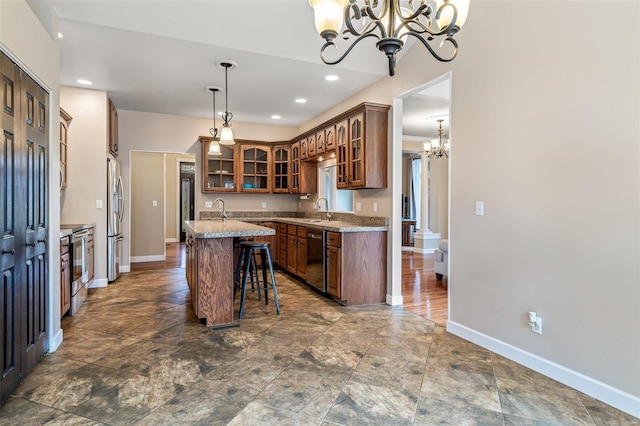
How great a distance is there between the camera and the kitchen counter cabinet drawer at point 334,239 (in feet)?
13.3

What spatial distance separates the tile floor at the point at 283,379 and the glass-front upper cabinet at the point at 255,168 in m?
3.34

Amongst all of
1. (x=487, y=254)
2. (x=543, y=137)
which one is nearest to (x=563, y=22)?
(x=543, y=137)

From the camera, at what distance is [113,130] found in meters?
5.28

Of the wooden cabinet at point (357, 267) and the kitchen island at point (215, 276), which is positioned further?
the wooden cabinet at point (357, 267)

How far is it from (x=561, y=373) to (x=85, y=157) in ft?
18.1

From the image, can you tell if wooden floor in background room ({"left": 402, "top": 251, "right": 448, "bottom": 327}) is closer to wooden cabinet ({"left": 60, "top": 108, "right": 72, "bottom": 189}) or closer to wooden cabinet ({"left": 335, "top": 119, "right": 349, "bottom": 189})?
wooden cabinet ({"left": 335, "top": 119, "right": 349, "bottom": 189})

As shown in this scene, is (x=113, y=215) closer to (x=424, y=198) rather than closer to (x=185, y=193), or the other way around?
(x=185, y=193)

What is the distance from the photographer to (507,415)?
1972 mm

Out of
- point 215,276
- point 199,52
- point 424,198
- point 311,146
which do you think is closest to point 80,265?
point 215,276

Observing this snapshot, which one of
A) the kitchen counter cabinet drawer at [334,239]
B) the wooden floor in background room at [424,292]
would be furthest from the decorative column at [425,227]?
the kitchen counter cabinet drawer at [334,239]

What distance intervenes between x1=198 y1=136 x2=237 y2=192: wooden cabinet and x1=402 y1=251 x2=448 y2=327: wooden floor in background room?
3.41m

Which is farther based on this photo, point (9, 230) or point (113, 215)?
point (113, 215)

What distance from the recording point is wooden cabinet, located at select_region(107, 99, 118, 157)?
5068mm

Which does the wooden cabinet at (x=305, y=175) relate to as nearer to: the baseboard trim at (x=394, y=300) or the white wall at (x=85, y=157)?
the baseboard trim at (x=394, y=300)
